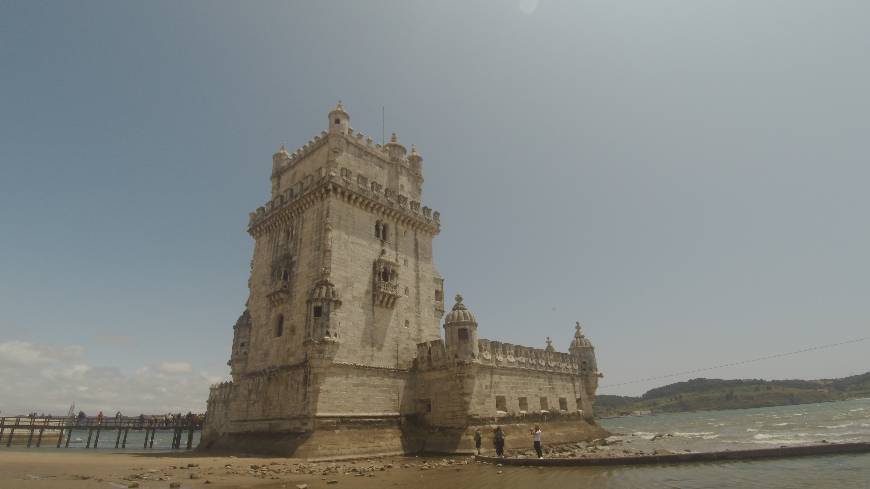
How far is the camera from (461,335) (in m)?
28.1

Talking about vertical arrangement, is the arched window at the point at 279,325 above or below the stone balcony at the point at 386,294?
below

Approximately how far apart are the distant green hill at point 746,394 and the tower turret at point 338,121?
172 meters

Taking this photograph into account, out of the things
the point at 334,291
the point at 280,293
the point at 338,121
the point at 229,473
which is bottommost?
the point at 229,473

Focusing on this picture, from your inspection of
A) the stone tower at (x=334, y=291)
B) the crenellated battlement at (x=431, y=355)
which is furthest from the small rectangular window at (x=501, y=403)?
the stone tower at (x=334, y=291)

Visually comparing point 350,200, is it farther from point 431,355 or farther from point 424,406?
point 424,406

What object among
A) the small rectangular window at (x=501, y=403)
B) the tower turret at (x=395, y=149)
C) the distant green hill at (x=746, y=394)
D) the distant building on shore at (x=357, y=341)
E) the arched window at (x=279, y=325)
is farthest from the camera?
the distant green hill at (x=746, y=394)

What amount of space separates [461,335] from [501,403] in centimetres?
579

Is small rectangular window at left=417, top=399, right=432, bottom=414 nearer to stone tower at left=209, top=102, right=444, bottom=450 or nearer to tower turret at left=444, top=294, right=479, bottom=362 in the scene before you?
stone tower at left=209, top=102, right=444, bottom=450

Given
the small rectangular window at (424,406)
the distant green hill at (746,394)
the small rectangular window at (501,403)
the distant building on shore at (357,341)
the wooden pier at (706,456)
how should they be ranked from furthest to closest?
the distant green hill at (746,394) < the small rectangular window at (501,403) < the small rectangular window at (424,406) < the distant building on shore at (357,341) < the wooden pier at (706,456)

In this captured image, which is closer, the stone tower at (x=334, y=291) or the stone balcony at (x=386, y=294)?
the stone tower at (x=334, y=291)

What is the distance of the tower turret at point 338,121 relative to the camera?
31.7 meters

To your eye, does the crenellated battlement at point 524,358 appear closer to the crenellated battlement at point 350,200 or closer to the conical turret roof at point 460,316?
the conical turret roof at point 460,316

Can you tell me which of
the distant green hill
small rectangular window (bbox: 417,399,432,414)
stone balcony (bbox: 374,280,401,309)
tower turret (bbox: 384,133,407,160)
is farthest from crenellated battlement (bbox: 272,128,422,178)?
the distant green hill

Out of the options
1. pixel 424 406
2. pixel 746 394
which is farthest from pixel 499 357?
pixel 746 394
